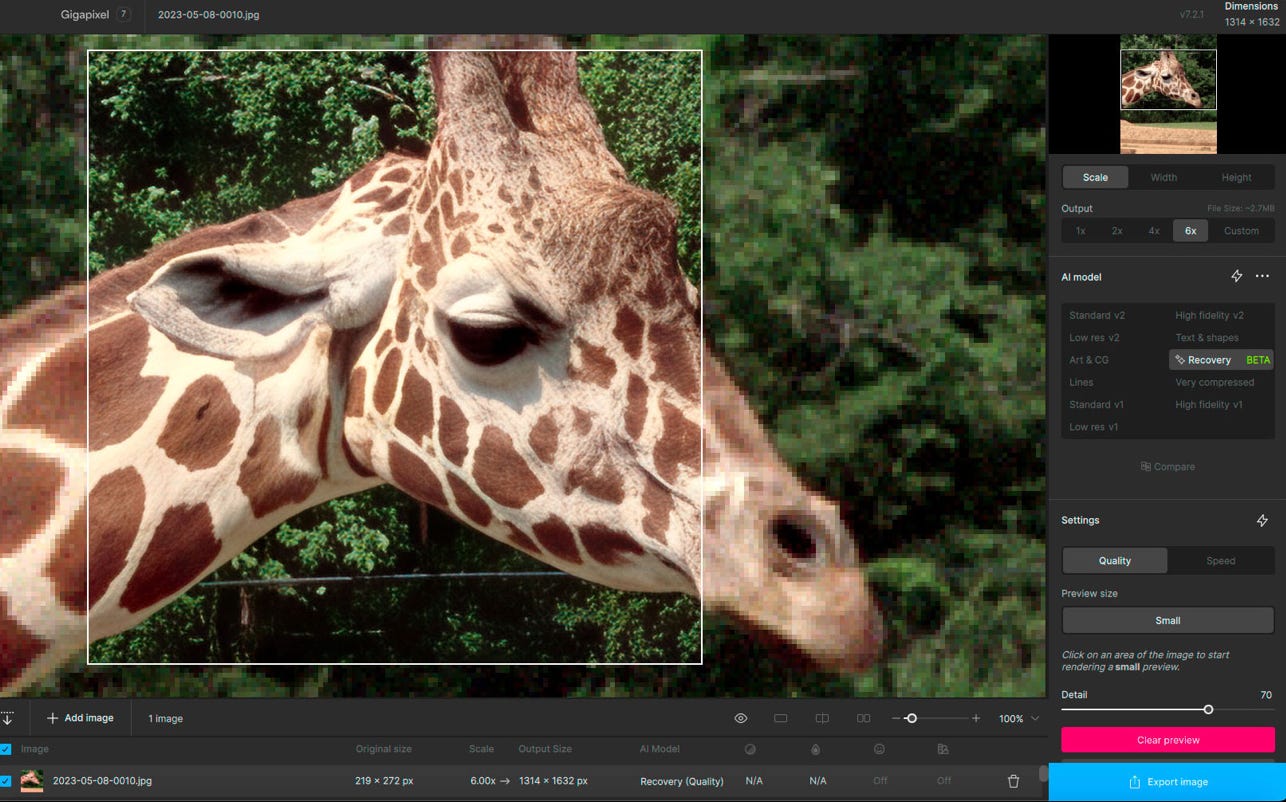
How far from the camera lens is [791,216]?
5.43 metres

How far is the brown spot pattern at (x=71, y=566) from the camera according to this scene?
3246 mm

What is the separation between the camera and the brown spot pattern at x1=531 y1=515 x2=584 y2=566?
317 cm

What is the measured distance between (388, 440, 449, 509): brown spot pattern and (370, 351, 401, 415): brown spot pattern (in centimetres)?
12

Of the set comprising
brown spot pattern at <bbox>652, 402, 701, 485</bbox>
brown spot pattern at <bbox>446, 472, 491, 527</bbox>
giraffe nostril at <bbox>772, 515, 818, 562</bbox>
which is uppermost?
brown spot pattern at <bbox>652, 402, 701, 485</bbox>

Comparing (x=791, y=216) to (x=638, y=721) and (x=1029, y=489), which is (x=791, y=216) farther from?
(x=638, y=721)

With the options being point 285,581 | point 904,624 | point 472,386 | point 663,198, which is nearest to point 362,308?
point 472,386

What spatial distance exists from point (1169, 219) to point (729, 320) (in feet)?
7.32

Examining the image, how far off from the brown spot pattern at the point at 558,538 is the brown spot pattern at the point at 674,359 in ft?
1.67

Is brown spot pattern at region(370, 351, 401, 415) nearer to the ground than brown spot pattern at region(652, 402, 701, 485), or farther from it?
farther from it

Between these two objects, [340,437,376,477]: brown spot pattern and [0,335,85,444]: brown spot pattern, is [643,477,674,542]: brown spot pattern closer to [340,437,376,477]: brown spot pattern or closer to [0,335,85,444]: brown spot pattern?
[340,437,376,477]: brown spot pattern

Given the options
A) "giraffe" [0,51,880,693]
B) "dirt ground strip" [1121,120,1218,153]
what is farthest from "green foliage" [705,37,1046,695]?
"giraffe" [0,51,880,693]

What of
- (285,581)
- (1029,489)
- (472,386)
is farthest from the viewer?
(285,581)

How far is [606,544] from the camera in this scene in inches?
122

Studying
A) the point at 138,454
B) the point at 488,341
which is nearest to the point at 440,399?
the point at 488,341
